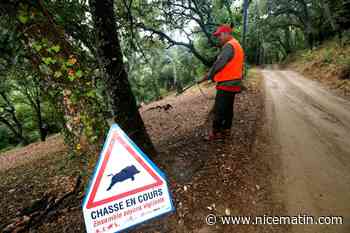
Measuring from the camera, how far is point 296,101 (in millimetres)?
6625

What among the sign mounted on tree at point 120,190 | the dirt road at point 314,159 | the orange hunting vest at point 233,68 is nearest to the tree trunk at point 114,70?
the sign mounted on tree at point 120,190

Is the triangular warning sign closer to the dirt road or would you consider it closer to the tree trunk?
the tree trunk

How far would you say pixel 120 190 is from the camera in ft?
4.82

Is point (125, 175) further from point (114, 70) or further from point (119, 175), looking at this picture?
point (114, 70)

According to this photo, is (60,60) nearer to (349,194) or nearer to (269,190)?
(269,190)

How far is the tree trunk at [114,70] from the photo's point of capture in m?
2.53

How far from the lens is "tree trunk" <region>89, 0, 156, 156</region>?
253cm

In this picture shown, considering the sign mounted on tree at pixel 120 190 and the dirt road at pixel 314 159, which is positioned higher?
the sign mounted on tree at pixel 120 190

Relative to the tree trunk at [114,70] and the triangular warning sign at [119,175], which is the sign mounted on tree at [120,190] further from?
the tree trunk at [114,70]

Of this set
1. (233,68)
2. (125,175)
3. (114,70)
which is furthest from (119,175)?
(233,68)

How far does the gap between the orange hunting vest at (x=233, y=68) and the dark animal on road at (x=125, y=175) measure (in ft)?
8.15

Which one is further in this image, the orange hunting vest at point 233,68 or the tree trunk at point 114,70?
the orange hunting vest at point 233,68

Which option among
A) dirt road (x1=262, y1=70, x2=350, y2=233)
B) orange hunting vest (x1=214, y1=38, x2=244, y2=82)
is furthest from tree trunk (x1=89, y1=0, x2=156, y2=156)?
dirt road (x1=262, y1=70, x2=350, y2=233)

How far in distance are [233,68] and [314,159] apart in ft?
6.83
